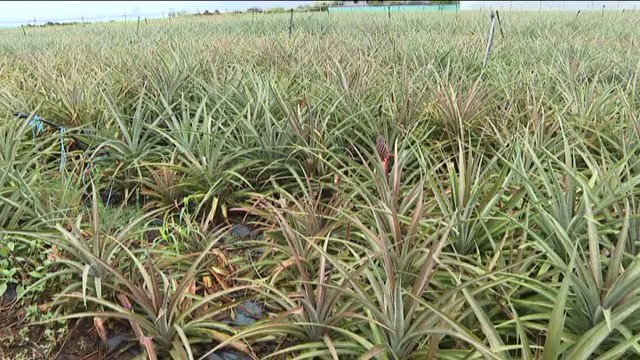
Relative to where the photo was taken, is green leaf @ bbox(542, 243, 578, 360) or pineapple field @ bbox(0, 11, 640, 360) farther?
pineapple field @ bbox(0, 11, 640, 360)

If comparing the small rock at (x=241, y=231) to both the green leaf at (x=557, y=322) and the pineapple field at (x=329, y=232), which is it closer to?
the pineapple field at (x=329, y=232)

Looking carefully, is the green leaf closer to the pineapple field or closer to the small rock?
the pineapple field

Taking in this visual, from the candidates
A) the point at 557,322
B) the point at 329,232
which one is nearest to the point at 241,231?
the point at 329,232

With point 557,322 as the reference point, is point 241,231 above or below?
below

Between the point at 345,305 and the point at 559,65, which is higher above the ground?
the point at 559,65

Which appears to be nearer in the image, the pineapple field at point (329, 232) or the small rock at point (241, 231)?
the pineapple field at point (329, 232)

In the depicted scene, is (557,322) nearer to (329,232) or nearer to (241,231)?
(329,232)

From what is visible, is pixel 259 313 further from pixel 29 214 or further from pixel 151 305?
pixel 29 214

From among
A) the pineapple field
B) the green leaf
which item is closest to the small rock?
the pineapple field

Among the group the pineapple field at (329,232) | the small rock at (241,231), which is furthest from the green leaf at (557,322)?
the small rock at (241,231)

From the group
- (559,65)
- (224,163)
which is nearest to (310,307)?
(224,163)

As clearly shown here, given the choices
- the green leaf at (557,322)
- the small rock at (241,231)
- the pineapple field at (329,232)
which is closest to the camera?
the green leaf at (557,322)

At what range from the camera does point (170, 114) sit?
2.23 metres

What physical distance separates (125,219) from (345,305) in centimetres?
129
